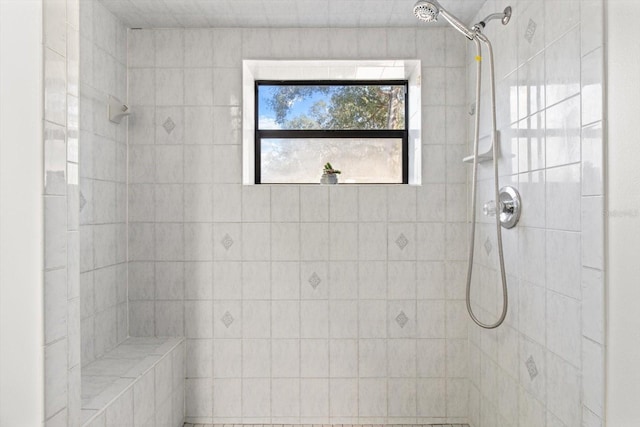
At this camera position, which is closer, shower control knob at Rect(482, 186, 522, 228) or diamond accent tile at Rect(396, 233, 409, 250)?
shower control knob at Rect(482, 186, 522, 228)

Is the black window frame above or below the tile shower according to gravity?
above

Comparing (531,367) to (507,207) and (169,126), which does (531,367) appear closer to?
(507,207)

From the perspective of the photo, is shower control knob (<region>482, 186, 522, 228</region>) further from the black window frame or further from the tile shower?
the black window frame

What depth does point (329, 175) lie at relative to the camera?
259 centimetres

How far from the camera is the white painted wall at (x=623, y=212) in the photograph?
1013mm

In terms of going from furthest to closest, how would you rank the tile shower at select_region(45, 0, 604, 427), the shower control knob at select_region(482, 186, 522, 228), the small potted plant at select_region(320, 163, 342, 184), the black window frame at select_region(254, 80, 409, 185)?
the black window frame at select_region(254, 80, 409, 185), the small potted plant at select_region(320, 163, 342, 184), the tile shower at select_region(45, 0, 604, 427), the shower control knob at select_region(482, 186, 522, 228)

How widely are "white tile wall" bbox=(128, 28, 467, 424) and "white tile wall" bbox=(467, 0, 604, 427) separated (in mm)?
441

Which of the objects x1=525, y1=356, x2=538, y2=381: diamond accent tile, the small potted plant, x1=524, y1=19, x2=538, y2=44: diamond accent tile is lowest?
x1=525, y1=356, x2=538, y2=381: diamond accent tile

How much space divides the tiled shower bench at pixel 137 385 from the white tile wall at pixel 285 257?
0.14 m

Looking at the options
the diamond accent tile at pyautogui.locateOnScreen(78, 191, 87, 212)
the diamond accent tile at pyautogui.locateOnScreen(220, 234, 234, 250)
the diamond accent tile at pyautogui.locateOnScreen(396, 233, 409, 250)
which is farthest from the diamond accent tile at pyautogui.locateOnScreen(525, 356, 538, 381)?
the diamond accent tile at pyautogui.locateOnScreen(78, 191, 87, 212)

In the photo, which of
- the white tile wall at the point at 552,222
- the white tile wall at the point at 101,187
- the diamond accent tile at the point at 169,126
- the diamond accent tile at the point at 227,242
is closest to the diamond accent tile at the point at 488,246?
the white tile wall at the point at 552,222

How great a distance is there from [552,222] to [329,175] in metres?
1.34
